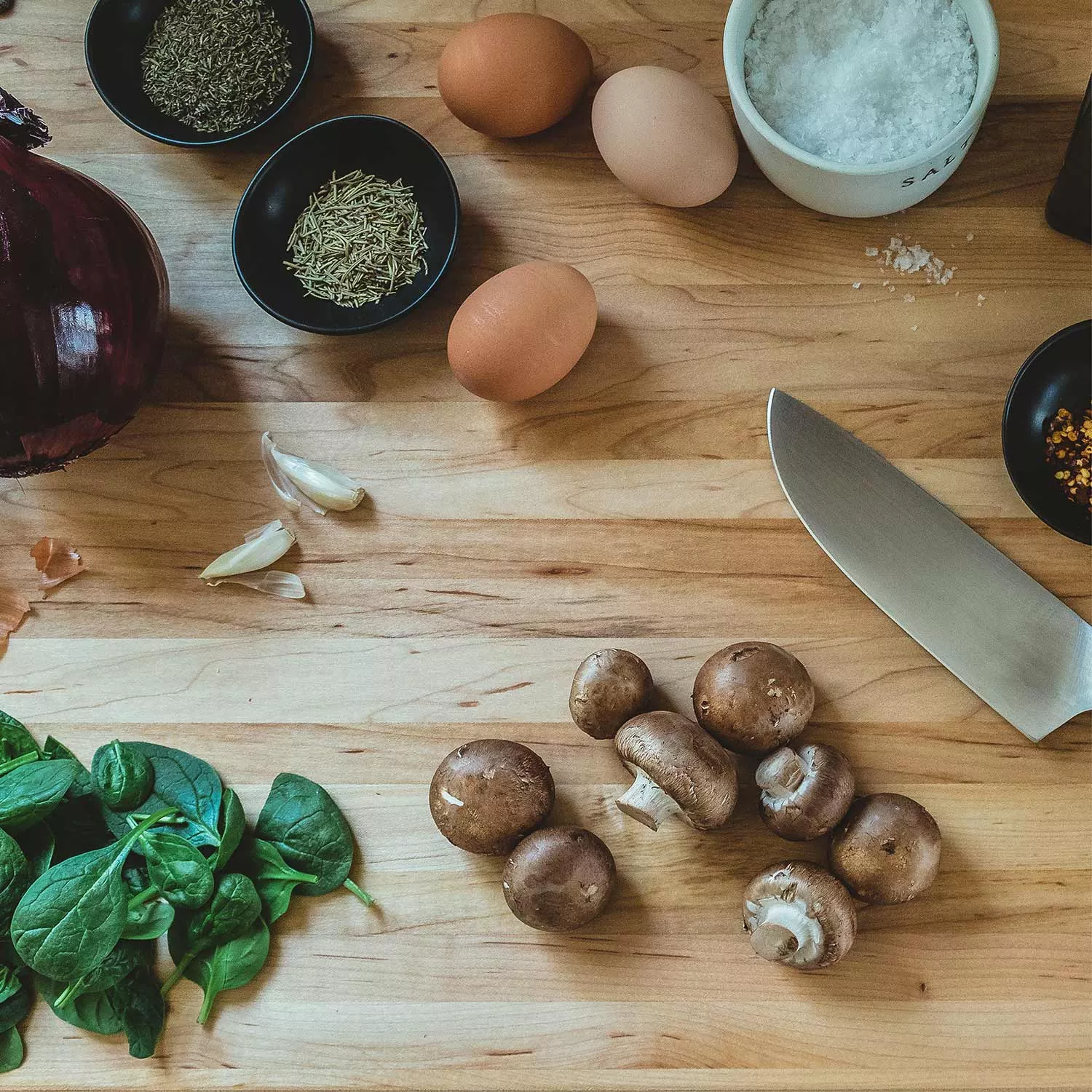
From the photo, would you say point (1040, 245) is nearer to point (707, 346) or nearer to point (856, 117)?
point (856, 117)

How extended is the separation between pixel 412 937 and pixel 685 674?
36 cm

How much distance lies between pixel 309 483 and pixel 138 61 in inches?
19.3

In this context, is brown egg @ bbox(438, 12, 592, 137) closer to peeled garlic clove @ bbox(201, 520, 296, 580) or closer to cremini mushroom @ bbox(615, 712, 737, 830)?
peeled garlic clove @ bbox(201, 520, 296, 580)

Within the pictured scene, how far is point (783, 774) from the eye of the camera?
0.90 m

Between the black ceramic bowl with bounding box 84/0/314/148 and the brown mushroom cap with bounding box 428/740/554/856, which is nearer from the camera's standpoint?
the brown mushroom cap with bounding box 428/740/554/856

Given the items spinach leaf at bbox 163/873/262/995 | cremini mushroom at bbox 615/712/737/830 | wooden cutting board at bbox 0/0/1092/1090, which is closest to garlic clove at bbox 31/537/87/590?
wooden cutting board at bbox 0/0/1092/1090

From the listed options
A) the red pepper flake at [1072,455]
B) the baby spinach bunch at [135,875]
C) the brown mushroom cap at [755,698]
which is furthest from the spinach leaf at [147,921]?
the red pepper flake at [1072,455]

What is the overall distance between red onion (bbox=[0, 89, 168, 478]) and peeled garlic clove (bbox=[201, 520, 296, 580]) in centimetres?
16

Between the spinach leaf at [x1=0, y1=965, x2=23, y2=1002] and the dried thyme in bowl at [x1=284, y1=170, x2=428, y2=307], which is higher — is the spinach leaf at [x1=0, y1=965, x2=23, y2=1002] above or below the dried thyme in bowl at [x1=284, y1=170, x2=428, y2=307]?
below

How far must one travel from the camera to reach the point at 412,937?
0.96m

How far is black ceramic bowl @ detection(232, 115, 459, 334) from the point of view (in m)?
1.02

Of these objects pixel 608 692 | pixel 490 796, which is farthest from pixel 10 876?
pixel 608 692

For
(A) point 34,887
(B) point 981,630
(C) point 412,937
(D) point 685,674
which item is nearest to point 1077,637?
(B) point 981,630

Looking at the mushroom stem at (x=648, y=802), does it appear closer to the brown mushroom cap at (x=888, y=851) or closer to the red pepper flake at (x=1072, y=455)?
the brown mushroom cap at (x=888, y=851)
